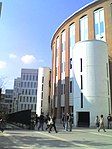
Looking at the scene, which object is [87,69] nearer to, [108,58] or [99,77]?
[99,77]

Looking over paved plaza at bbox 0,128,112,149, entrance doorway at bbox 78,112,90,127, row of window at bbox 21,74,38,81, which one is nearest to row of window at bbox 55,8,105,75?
entrance doorway at bbox 78,112,90,127

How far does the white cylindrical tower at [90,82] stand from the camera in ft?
115

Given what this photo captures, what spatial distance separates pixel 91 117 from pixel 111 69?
8635 millimetres

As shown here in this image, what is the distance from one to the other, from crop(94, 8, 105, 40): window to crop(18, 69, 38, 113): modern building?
97914mm

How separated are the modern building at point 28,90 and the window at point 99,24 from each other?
9791cm

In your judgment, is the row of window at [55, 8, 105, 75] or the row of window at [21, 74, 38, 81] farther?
the row of window at [21, 74, 38, 81]

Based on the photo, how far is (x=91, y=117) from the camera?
113 feet

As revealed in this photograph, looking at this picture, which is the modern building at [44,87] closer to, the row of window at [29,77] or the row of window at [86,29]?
the row of window at [86,29]

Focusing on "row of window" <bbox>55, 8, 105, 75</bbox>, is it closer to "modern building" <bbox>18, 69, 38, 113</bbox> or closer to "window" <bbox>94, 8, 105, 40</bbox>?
"window" <bbox>94, 8, 105, 40</bbox>

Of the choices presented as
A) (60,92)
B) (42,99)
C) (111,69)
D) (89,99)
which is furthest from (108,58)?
(42,99)

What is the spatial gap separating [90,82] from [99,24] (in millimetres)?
12112

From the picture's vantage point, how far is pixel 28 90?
140 meters

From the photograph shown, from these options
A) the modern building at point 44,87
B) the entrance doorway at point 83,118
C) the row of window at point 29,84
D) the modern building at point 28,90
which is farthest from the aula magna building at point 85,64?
the row of window at point 29,84

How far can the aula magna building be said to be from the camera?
35.4 meters
